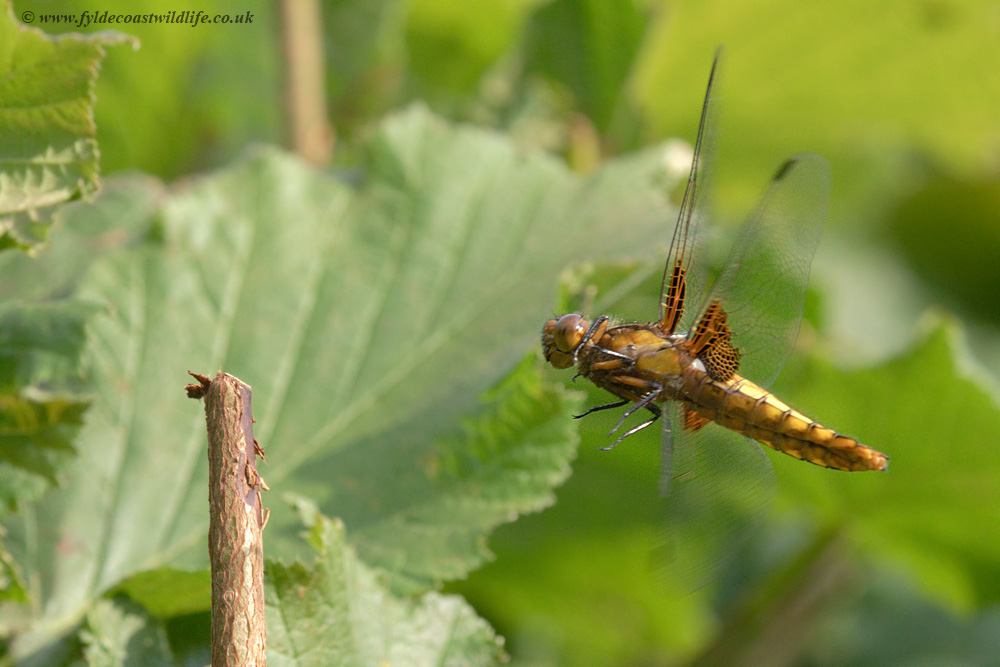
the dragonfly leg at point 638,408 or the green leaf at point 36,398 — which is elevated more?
the green leaf at point 36,398

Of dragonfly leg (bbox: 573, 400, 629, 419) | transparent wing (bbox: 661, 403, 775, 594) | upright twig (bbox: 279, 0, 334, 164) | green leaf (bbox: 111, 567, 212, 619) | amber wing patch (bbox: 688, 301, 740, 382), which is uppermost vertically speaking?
upright twig (bbox: 279, 0, 334, 164)

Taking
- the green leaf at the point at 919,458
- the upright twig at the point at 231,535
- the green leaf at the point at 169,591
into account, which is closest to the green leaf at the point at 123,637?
the green leaf at the point at 169,591

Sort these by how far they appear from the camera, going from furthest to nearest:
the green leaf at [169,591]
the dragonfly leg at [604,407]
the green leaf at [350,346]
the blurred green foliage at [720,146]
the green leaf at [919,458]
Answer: the blurred green foliage at [720,146] < the green leaf at [919,458] < the green leaf at [350,346] < the dragonfly leg at [604,407] < the green leaf at [169,591]

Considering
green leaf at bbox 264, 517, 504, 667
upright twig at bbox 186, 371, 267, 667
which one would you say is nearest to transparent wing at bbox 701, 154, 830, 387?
green leaf at bbox 264, 517, 504, 667

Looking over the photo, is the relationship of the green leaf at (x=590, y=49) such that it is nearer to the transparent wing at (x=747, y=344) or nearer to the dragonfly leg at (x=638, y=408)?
the transparent wing at (x=747, y=344)

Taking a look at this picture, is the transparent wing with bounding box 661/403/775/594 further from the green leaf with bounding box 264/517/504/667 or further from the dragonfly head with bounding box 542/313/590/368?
the green leaf with bounding box 264/517/504/667

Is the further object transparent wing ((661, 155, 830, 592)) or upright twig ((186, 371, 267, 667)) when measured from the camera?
transparent wing ((661, 155, 830, 592))

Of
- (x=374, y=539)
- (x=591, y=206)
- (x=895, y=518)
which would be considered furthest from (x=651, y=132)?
(x=374, y=539)
